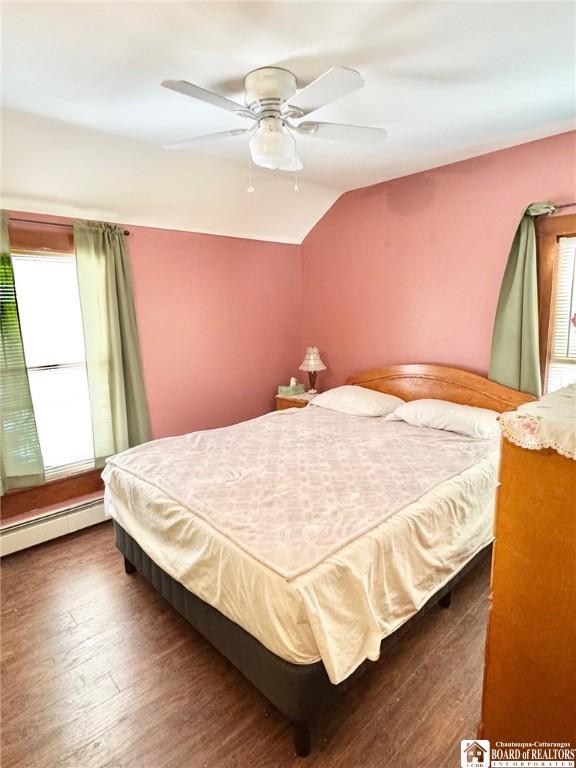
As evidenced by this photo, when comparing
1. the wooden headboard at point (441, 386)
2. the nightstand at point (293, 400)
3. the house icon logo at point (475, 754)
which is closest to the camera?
the house icon logo at point (475, 754)

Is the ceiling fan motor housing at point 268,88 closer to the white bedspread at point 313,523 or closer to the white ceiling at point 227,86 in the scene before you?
the white ceiling at point 227,86

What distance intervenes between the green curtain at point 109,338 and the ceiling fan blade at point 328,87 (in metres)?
1.86

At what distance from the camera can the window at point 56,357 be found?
2.76 metres

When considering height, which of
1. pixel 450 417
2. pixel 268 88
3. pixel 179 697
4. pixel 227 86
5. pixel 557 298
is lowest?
pixel 179 697

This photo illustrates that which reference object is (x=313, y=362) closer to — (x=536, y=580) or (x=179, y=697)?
(x=179, y=697)

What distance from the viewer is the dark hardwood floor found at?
59.2 inches

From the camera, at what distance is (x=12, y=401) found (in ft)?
8.73

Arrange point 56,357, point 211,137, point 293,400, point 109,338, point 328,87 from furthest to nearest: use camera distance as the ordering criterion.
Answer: point 293,400
point 109,338
point 56,357
point 211,137
point 328,87

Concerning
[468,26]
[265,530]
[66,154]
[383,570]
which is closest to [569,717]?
[383,570]

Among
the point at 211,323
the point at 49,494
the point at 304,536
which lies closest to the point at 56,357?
the point at 49,494

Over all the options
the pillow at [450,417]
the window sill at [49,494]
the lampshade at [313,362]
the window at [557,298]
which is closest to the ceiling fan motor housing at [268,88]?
the window at [557,298]

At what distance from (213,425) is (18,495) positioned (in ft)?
5.30

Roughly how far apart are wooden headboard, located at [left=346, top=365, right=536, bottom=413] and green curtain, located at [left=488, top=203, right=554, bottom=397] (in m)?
0.09

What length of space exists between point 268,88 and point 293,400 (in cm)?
267
